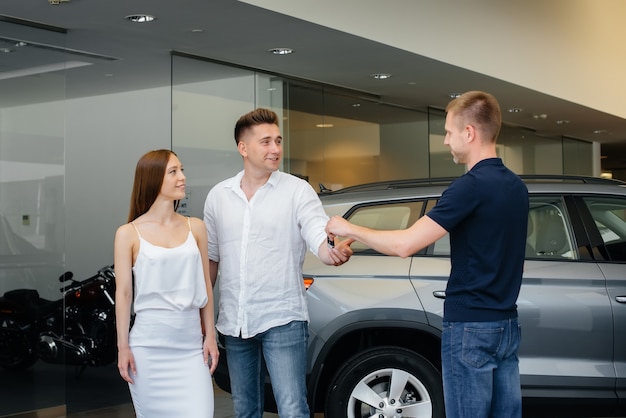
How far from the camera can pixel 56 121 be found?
6.77 meters

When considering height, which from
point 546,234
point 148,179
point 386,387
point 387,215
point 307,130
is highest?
point 307,130

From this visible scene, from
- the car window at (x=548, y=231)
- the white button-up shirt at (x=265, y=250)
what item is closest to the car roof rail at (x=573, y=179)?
the car window at (x=548, y=231)

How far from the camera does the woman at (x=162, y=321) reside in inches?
A: 137

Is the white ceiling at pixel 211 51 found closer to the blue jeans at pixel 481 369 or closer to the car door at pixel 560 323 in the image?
the car door at pixel 560 323

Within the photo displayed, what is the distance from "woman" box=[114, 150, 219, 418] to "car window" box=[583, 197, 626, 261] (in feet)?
7.81

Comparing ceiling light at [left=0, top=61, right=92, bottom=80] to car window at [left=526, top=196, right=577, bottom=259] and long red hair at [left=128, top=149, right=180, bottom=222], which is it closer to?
long red hair at [left=128, top=149, right=180, bottom=222]

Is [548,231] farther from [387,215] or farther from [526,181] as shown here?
[387,215]

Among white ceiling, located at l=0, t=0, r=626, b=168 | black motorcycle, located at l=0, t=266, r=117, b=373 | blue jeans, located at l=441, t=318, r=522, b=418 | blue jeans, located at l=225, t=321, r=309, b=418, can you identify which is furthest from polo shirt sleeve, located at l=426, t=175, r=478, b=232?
black motorcycle, located at l=0, t=266, r=117, b=373

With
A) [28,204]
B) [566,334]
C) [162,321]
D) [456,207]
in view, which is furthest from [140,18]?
[456,207]

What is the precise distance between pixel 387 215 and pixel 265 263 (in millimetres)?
1520

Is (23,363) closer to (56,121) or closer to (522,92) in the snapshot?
(56,121)

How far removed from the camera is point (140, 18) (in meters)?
7.02

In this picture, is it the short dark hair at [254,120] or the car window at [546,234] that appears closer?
the short dark hair at [254,120]

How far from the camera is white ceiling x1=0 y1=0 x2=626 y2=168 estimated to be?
6582mm
